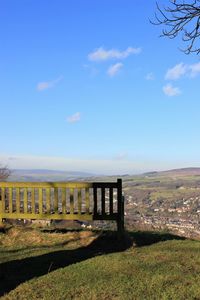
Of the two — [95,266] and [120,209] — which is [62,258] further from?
[120,209]

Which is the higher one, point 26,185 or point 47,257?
point 26,185

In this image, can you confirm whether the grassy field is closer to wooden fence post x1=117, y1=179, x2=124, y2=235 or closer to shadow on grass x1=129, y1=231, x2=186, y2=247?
shadow on grass x1=129, y1=231, x2=186, y2=247

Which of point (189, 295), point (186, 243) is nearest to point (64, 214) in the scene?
point (186, 243)

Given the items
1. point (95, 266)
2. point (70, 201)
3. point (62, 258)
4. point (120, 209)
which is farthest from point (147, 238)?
point (95, 266)

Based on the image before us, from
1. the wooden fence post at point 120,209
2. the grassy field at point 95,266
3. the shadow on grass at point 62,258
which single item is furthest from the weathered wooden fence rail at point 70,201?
the shadow on grass at point 62,258

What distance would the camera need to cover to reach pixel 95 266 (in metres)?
8.62

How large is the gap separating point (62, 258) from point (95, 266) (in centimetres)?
114

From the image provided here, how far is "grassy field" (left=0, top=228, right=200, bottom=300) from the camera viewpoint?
22.5ft

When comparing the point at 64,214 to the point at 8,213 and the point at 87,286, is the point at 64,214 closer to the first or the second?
the point at 8,213

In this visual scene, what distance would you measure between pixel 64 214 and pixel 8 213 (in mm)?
1758

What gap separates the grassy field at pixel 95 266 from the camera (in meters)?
6.87

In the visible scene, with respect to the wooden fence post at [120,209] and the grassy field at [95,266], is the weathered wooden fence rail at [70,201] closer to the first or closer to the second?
the wooden fence post at [120,209]

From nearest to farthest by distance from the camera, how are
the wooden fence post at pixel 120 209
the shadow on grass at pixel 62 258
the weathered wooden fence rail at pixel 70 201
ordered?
the shadow on grass at pixel 62 258 → the wooden fence post at pixel 120 209 → the weathered wooden fence rail at pixel 70 201

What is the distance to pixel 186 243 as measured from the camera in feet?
37.4
